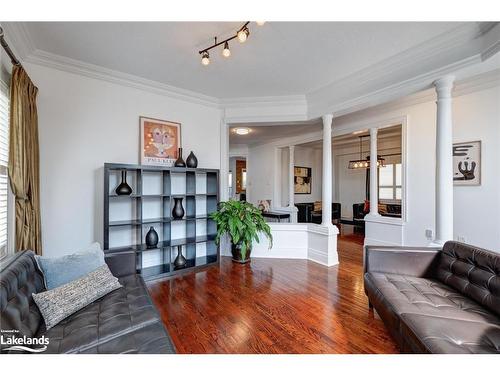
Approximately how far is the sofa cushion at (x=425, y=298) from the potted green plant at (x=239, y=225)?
1.81m

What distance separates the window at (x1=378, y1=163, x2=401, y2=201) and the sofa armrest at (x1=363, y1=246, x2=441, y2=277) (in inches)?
193

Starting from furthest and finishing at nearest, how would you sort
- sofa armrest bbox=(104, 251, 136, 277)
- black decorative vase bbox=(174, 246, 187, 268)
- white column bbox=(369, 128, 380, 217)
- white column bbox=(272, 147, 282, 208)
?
1. white column bbox=(272, 147, 282, 208)
2. white column bbox=(369, 128, 380, 217)
3. black decorative vase bbox=(174, 246, 187, 268)
4. sofa armrest bbox=(104, 251, 136, 277)

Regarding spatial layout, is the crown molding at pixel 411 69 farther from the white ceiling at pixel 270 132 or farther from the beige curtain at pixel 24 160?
the beige curtain at pixel 24 160

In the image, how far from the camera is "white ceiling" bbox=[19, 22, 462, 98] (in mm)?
2188

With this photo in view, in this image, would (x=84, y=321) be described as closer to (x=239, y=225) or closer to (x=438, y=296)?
(x=239, y=225)

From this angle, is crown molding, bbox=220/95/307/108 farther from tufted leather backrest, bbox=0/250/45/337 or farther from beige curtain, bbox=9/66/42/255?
tufted leather backrest, bbox=0/250/45/337

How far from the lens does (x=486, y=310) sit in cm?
158

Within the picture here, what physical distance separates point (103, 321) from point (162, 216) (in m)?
2.05

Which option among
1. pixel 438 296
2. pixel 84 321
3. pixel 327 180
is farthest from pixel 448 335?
pixel 327 180

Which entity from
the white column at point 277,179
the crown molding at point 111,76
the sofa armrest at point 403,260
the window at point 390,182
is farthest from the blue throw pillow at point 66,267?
the window at point 390,182

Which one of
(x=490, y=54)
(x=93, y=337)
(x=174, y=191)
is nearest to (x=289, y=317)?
(x=93, y=337)

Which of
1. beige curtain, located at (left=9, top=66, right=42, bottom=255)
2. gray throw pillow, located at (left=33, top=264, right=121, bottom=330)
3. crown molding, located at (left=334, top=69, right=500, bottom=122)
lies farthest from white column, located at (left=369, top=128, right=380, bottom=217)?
beige curtain, located at (left=9, top=66, right=42, bottom=255)
